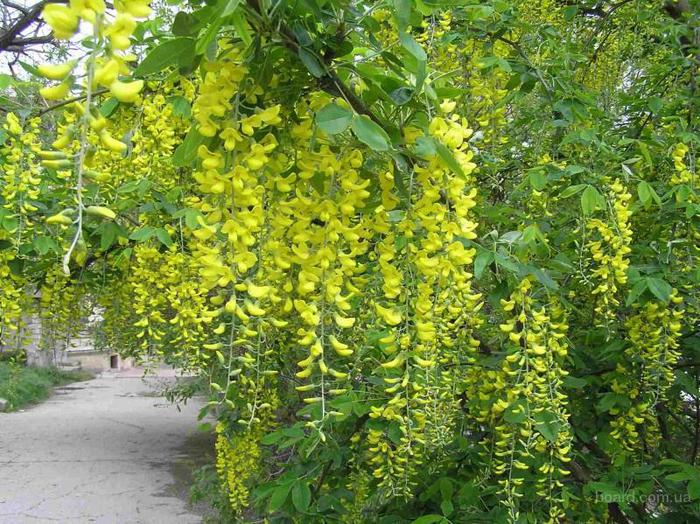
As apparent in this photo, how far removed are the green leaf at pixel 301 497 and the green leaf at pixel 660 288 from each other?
139cm

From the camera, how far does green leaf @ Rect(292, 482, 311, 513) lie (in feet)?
7.36

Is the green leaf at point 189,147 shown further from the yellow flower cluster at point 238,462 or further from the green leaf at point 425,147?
the yellow flower cluster at point 238,462

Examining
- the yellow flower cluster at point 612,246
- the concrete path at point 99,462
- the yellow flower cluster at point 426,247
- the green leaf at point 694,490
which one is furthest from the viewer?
the concrete path at point 99,462

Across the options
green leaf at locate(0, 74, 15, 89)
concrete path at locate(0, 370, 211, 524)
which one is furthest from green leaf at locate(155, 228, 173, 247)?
concrete path at locate(0, 370, 211, 524)

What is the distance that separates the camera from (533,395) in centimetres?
200

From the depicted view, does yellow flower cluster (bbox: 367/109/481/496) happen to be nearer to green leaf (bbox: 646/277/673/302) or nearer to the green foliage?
the green foliage

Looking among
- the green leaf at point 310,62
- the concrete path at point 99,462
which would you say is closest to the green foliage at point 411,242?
the green leaf at point 310,62

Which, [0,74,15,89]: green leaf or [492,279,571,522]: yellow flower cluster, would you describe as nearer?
[492,279,571,522]: yellow flower cluster

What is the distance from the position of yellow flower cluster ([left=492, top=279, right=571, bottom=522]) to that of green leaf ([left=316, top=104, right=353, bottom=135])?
1090 mm

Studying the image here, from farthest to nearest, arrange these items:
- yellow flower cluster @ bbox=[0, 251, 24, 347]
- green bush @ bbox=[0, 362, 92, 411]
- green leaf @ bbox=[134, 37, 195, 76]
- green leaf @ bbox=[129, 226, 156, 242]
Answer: green bush @ bbox=[0, 362, 92, 411], yellow flower cluster @ bbox=[0, 251, 24, 347], green leaf @ bbox=[129, 226, 156, 242], green leaf @ bbox=[134, 37, 195, 76]

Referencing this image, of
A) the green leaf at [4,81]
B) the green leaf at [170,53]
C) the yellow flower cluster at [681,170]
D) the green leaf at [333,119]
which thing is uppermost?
the green leaf at [4,81]

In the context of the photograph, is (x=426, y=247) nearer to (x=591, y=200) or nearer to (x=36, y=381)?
(x=591, y=200)

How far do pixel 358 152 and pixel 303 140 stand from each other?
11 cm

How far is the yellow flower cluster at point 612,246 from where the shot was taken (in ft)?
7.16
